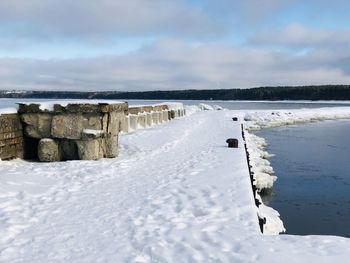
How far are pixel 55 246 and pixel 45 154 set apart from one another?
6.21m

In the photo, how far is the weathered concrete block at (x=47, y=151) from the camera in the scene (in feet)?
36.0

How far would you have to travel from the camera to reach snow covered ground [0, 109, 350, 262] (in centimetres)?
484

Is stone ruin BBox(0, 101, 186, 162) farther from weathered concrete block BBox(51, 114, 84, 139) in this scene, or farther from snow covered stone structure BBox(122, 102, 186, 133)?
snow covered stone structure BBox(122, 102, 186, 133)

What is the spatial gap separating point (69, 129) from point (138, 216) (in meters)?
5.31

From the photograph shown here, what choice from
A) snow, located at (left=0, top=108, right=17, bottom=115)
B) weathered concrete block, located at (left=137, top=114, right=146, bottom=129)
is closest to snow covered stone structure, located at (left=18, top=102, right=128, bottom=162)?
snow, located at (left=0, top=108, right=17, bottom=115)

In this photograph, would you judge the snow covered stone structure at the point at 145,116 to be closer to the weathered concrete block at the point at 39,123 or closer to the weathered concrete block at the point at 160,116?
the weathered concrete block at the point at 160,116

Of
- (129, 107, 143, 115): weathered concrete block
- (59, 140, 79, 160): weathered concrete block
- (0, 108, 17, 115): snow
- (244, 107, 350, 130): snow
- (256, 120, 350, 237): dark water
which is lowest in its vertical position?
(244, 107, 350, 130): snow

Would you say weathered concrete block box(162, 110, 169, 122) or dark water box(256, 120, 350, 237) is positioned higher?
weathered concrete block box(162, 110, 169, 122)

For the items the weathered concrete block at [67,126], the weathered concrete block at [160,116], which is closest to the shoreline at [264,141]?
the weathered concrete block at [67,126]

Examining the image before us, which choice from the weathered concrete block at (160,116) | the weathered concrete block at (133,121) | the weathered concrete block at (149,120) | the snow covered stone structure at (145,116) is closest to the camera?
the weathered concrete block at (133,121)

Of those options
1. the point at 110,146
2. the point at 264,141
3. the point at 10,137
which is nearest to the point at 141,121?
the point at 264,141

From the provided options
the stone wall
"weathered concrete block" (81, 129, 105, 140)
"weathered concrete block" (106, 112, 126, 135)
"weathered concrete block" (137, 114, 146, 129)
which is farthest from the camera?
"weathered concrete block" (137, 114, 146, 129)

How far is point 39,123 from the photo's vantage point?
1118 cm

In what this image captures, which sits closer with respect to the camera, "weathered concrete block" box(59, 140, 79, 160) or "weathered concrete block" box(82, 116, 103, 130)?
"weathered concrete block" box(82, 116, 103, 130)
